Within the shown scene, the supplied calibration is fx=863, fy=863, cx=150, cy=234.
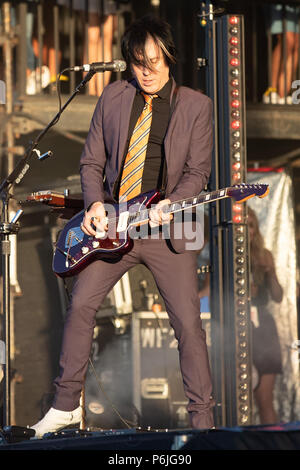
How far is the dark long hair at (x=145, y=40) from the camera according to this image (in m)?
4.25

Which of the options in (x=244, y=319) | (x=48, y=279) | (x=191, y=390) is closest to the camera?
(x=191, y=390)

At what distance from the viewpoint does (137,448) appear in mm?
2963

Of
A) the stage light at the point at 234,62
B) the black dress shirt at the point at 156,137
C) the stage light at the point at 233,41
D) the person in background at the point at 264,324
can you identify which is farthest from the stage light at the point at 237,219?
the person in background at the point at 264,324

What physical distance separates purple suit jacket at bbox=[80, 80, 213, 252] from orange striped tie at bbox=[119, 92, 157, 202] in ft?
0.15

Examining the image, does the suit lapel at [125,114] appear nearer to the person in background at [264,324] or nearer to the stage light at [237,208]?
the stage light at [237,208]

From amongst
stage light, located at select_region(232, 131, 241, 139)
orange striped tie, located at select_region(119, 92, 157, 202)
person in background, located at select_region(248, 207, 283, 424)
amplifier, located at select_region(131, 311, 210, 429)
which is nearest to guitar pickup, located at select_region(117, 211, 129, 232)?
orange striped tie, located at select_region(119, 92, 157, 202)

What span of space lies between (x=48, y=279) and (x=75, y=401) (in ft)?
13.0

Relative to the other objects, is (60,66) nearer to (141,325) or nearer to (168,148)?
(141,325)

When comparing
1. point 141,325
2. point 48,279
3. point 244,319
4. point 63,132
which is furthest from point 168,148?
A: point 48,279

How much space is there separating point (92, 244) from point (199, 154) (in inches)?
27.8

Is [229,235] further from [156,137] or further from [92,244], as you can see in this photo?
[92,244]

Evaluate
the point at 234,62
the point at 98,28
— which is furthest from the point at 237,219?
the point at 98,28

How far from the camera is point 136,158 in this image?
438 centimetres

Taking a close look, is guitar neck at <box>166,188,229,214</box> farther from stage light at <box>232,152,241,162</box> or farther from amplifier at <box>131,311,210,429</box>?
amplifier at <box>131,311,210,429</box>
